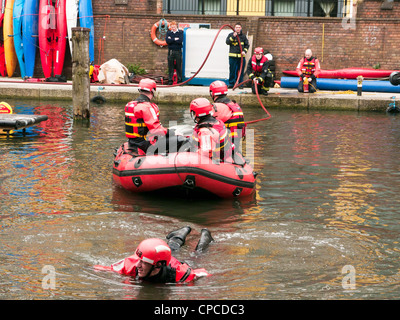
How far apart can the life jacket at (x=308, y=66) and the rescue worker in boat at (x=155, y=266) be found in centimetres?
1346

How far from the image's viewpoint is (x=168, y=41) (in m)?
20.4

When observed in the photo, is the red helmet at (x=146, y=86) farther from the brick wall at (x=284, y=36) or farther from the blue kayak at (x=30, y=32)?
the blue kayak at (x=30, y=32)

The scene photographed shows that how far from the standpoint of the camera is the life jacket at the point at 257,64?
59.6ft

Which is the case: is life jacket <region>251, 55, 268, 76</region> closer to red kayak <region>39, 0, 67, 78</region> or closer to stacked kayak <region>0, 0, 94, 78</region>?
stacked kayak <region>0, 0, 94, 78</region>

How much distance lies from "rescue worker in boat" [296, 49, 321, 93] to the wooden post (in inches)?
251

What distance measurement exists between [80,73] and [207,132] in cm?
748

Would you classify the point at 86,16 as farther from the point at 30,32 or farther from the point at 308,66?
the point at 308,66

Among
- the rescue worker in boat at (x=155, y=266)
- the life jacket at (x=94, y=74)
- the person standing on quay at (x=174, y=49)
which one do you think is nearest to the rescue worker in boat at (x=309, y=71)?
the person standing on quay at (x=174, y=49)

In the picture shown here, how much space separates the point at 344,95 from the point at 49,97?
805cm

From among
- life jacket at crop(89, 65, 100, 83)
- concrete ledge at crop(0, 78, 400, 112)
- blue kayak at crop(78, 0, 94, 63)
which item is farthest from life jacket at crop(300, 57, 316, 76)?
blue kayak at crop(78, 0, 94, 63)

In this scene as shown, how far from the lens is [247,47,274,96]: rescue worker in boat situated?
59.5 ft

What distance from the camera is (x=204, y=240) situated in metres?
7.32
